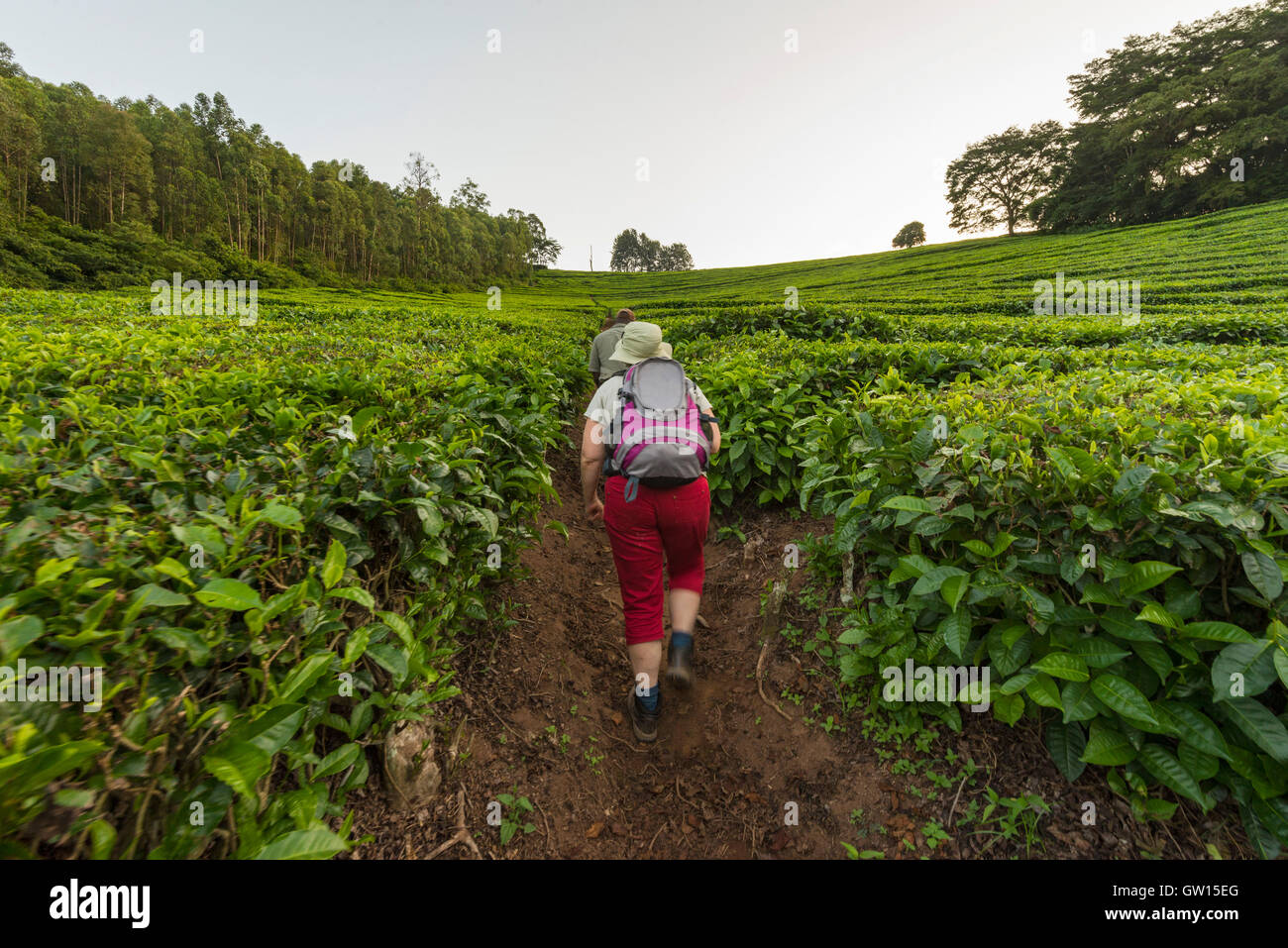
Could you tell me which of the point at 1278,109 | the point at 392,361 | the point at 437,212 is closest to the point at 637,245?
the point at 437,212

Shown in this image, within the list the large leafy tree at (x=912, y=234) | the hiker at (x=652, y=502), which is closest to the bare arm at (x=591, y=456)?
the hiker at (x=652, y=502)

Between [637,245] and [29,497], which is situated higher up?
[637,245]

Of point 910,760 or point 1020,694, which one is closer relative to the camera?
point 1020,694

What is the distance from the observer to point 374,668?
1797 mm

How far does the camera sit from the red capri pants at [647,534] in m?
2.70

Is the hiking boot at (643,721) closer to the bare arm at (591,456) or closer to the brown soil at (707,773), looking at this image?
the brown soil at (707,773)

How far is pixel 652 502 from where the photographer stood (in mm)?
2693

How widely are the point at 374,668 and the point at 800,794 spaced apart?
1.88 metres

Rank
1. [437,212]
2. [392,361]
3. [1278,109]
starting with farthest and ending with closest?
1. [437,212]
2. [1278,109]
3. [392,361]

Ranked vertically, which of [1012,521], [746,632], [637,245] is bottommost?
[746,632]

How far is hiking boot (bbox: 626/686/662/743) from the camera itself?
8.79 feet

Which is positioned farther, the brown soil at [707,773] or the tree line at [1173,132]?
the tree line at [1173,132]

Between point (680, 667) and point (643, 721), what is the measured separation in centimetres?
34

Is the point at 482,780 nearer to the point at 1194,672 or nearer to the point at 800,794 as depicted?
the point at 800,794
